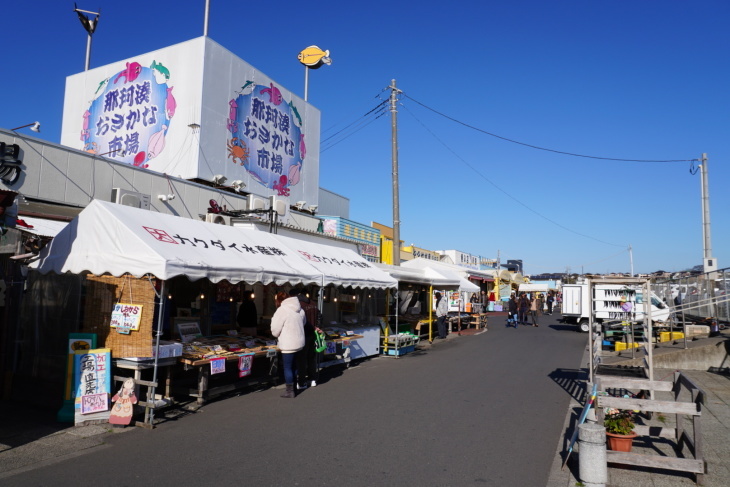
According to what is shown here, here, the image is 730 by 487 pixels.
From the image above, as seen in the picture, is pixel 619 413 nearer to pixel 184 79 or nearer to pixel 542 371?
pixel 542 371

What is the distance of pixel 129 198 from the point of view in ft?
36.2

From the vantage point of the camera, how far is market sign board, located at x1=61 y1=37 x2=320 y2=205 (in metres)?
14.8

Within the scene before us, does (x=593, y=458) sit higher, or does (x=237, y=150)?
(x=237, y=150)

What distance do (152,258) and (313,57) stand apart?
15.5 meters

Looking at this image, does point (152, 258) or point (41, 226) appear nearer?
point (152, 258)

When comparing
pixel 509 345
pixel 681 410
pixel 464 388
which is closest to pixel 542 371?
pixel 464 388

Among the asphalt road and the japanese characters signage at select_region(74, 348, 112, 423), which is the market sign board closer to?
the japanese characters signage at select_region(74, 348, 112, 423)

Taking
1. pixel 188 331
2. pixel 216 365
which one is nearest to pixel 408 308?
pixel 188 331

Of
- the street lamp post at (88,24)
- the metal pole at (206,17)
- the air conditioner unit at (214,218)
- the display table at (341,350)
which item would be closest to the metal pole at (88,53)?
the street lamp post at (88,24)

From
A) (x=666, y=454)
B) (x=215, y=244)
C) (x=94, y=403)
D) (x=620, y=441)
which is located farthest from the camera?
(x=215, y=244)

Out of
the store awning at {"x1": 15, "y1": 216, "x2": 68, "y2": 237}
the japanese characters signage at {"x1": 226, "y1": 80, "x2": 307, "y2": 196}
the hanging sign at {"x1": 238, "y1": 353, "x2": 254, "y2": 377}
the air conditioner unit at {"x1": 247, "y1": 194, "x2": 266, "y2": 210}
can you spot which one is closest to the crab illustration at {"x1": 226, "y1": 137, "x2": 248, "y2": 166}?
the japanese characters signage at {"x1": 226, "y1": 80, "x2": 307, "y2": 196}

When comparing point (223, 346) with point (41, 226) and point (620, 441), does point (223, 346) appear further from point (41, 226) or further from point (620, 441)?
point (620, 441)

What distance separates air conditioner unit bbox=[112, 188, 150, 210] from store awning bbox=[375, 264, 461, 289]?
6853mm

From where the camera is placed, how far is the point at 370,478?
511 cm
